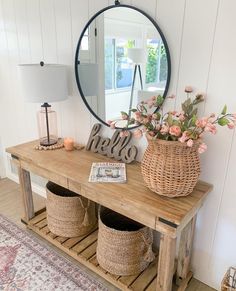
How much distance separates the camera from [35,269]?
5.91ft

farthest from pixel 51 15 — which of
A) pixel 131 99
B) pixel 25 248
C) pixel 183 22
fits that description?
pixel 25 248

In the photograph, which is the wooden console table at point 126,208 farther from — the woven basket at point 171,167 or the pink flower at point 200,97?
the pink flower at point 200,97

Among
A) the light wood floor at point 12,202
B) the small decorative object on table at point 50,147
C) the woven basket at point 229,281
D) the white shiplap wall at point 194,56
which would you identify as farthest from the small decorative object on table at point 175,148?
the light wood floor at point 12,202

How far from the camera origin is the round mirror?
4.88 feet

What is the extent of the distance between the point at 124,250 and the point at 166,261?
1.14 feet

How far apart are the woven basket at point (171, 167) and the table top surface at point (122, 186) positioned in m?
0.07

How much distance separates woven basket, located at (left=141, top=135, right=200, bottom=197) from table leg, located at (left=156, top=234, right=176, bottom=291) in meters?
0.23

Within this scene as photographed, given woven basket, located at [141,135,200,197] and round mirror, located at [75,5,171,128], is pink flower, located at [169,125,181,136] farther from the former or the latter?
round mirror, located at [75,5,171,128]

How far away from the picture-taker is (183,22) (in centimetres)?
136

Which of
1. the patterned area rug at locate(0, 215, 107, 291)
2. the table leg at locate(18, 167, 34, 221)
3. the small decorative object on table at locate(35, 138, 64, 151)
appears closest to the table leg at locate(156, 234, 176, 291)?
the patterned area rug at locate(0, 215, 107, 291)

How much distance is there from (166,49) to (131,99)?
37cm

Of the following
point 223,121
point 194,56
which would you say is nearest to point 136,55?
point 194,56

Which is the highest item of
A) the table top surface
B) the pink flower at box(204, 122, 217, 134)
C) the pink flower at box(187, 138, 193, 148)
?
the pink flower at box(204, 122, 217, 134)

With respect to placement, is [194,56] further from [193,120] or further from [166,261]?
[166,261]
